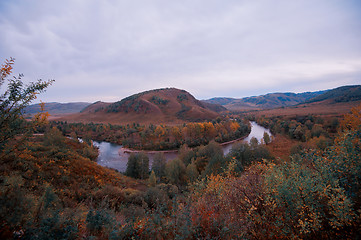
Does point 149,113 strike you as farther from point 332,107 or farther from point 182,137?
point 332,107

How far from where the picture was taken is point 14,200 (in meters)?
3.13

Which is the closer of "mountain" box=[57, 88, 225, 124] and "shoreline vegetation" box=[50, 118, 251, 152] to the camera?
"shoreline vegetation" box=[50, 118, 251, 152]

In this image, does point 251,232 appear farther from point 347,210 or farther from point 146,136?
point 146,136

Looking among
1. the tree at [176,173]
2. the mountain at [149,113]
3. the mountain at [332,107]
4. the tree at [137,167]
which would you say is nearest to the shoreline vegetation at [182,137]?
the tree at [137,167]

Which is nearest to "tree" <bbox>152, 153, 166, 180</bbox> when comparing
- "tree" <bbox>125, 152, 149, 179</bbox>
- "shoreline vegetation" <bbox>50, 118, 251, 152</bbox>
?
"tree" <bbox>125, 152, 149, 179</bbox>

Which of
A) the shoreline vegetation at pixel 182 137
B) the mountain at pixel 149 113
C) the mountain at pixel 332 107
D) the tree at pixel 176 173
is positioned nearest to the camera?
the tree at pixel 176 173

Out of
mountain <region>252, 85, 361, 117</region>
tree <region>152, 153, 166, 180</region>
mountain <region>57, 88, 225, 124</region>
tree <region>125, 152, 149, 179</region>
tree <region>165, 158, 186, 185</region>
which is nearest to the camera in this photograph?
tree <region>165, 158, 186, 185</region>

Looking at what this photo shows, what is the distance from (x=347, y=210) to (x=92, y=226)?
20.7ft

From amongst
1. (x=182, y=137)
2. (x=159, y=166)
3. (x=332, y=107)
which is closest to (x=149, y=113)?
(x=182, y=137)

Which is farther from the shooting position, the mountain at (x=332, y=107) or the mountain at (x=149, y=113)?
the mountain at (x=149, y=113)

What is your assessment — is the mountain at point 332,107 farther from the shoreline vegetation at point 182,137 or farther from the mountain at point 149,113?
the mountain at point 149,113

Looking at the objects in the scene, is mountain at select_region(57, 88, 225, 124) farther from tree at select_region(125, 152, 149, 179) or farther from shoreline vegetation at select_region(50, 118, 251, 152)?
tree at select_region(125, 152, 149, 179)

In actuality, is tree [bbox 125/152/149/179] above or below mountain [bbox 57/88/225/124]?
below

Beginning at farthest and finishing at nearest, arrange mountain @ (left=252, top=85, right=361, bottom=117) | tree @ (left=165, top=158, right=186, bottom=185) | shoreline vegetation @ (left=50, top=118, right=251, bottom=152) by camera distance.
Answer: mountain @ (left=252, top=85, right=361, bottom=117)
shoreline vegetation @ (left=50, top=118, right=251, bottom=152)
tree @ (left=165, top=158, right=186, bottom=185)
